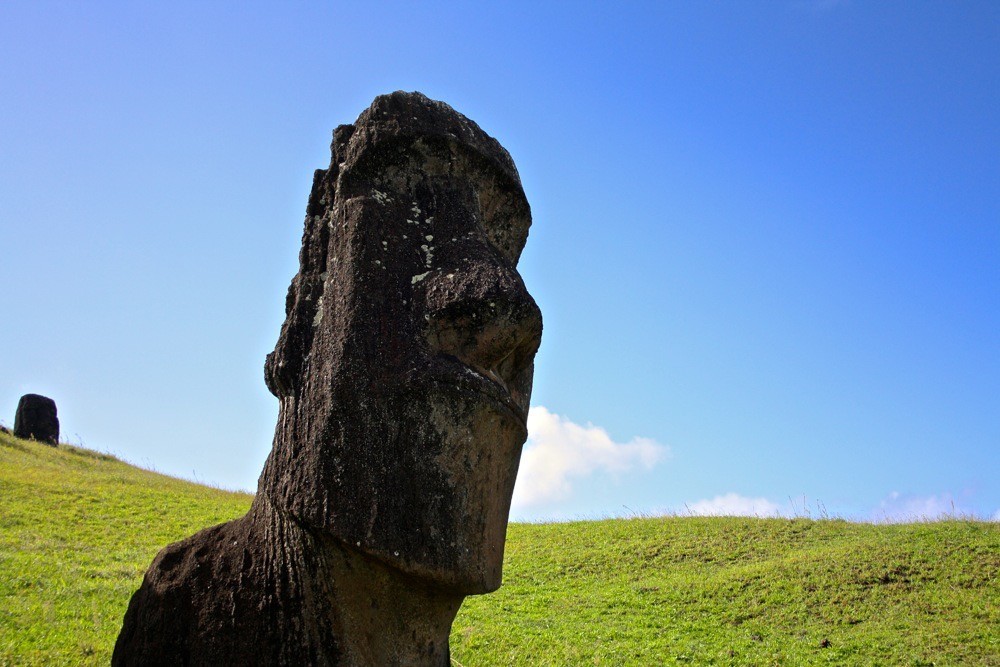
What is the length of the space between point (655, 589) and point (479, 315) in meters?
8.51

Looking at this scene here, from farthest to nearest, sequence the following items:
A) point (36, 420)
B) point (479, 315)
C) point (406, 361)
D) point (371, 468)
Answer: point (36, 420)
point (479, 315)
point (406, 361)
point (371, 468)

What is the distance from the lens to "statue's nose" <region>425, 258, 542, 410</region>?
12.7 feet

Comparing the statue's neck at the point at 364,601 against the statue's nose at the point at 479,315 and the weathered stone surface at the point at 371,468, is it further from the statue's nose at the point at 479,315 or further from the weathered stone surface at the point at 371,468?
the statue's nose at the point at 479,315

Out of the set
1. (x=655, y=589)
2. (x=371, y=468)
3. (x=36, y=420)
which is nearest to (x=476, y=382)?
(x=371, y=468)

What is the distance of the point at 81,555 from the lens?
11.4 m

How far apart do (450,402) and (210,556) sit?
134 centimetres

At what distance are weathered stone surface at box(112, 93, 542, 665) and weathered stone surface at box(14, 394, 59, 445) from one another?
2529 cm

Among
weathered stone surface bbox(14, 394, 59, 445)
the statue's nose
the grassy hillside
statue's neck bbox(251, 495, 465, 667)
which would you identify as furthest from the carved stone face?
weathered stone surface bbox(14, 394, 59, 445)

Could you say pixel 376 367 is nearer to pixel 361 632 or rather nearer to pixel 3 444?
pixel 361 632

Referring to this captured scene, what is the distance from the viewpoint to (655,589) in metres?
11.3

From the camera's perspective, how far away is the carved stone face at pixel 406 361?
3.55 meters

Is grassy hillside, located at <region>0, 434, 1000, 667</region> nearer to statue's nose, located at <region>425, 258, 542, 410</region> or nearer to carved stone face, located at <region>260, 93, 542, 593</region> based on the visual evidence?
carved stone face, located at <region>260, 93, 542, 593</region>

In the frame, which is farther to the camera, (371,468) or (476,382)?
(476,382)

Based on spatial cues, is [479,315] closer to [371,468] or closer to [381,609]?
[371,468]
